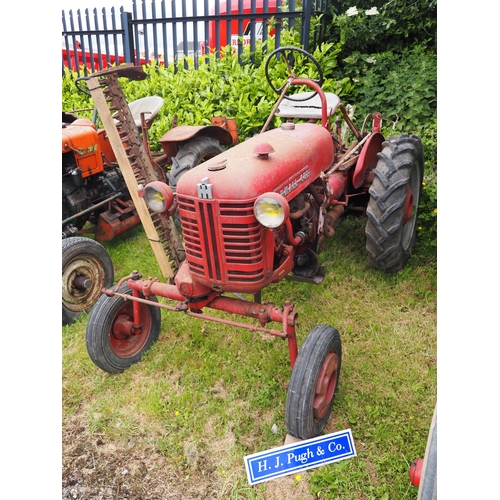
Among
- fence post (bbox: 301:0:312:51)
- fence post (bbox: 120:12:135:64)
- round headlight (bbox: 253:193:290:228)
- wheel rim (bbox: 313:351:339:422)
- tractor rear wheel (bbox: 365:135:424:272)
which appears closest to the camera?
round headlight (bbox: 253:193:290:228)

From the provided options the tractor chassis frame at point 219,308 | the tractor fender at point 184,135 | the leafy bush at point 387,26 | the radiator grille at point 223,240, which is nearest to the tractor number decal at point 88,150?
the tractor fender at point 184,135

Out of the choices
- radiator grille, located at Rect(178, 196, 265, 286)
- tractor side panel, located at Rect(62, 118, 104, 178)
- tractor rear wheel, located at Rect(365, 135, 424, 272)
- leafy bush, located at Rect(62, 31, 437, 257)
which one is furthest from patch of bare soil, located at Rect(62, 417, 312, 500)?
leafy bush, located at Rect(62, 31, 437, 257)

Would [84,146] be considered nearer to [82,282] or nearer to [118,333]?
[82,282]

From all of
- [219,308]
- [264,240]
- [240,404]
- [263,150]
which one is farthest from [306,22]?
[240,404]

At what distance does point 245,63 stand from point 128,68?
3019 millimetres

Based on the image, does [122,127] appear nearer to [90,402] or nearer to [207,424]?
[90,402]

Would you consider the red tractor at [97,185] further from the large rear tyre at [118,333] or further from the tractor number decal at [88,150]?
the large rear tyre at [118,333]

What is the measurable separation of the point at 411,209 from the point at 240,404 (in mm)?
2126

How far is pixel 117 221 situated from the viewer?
13.9ft

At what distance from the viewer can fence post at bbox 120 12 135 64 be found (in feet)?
22.7

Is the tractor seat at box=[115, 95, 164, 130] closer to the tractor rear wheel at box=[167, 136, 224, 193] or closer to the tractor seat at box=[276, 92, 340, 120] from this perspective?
the tractor rear wheel at box=[167, 136, 224, 193]

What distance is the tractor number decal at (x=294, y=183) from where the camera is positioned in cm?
237

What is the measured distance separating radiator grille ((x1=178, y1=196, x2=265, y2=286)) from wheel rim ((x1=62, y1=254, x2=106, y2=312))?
1343mm

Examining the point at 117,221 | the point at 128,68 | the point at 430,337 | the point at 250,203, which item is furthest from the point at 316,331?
the point at 117,221
